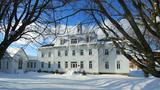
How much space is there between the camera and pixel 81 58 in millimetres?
65000

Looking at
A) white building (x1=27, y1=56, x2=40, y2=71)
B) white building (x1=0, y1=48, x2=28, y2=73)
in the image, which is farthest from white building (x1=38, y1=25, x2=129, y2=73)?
white building (x1=0, y1=48, x2=28, y2=73)

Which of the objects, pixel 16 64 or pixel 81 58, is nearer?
pixel 81 58

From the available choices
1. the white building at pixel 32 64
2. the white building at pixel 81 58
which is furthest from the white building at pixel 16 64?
the white building at pixel 81 58

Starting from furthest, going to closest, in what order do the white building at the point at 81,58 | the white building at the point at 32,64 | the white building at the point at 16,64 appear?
1. the white building at the point at 32,64
2. the white building at the point at 16,64
3. the white building at the point at 81,58

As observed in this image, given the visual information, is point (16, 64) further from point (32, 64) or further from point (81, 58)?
point (81, 58)

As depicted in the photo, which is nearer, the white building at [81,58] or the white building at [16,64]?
the white building at [81,58]

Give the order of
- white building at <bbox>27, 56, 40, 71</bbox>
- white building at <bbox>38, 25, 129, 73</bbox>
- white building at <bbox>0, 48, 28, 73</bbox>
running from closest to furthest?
white building at <bbox>38, 25, 129, 73</bbox>
white building at <bbox>0, 48, 28, 73</bbox>
white building at <bbox>27, 56, 40, 71</bbox>

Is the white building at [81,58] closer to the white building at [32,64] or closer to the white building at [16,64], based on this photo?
the white building at [32,64]

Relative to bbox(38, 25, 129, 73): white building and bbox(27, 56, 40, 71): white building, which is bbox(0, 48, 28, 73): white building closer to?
bbox(27, 56, 40, 71): white building

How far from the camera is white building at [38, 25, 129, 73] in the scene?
59812 millimetres

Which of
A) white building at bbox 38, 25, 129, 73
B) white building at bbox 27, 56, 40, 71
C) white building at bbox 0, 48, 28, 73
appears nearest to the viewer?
white building at bbox 38, 25, 129, 73

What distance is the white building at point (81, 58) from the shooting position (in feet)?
196

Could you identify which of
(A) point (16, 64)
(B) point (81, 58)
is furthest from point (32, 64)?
(B) point (81, 58)

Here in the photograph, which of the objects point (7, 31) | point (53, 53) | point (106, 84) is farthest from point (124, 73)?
point (7, 31)
